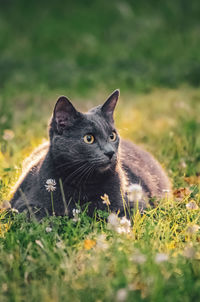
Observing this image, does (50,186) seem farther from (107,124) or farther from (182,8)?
(182,8)

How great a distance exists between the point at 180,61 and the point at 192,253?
25.3ft

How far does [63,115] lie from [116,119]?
2670mm

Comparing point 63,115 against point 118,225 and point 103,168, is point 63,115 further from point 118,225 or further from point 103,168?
point 118,225

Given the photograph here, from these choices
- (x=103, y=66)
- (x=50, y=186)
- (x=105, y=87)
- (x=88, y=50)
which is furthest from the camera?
(x=88, y=50)

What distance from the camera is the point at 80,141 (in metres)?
2.82

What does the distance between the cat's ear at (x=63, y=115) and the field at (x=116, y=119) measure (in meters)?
0.68

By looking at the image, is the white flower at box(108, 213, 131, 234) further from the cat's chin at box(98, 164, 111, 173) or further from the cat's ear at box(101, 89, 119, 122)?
the cat's ear at box(101, 89, 119, 122)

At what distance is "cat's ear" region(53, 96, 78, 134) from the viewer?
287 centimetres

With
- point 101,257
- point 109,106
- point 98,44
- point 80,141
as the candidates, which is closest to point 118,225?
point 101,257

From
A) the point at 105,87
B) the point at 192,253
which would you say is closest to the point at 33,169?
the point at 192,253

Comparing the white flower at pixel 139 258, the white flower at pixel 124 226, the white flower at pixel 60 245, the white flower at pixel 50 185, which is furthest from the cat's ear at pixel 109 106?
the white flower at pixel 139 258

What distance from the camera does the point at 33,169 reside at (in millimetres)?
3320

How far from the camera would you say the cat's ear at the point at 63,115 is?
2.87m

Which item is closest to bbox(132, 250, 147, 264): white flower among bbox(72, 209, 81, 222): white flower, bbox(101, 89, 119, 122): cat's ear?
bbox(72, 209, 81, 222): white flower
